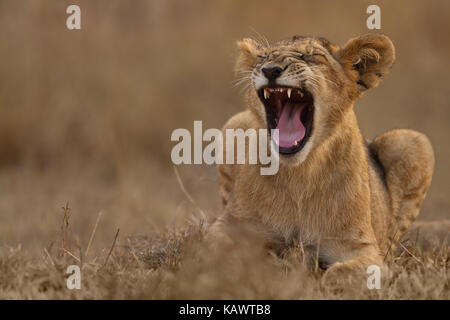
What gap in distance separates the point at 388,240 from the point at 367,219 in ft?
2.79

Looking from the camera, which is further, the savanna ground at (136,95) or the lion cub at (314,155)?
the savanna ground at (136,95)

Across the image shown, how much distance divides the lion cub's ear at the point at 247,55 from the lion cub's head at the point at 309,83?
143 mm

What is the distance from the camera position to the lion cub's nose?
5215mm

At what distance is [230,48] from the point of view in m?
15.2

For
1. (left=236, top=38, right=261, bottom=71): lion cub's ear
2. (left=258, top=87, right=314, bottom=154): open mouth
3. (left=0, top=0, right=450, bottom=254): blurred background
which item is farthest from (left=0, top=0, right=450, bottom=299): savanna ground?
(left=258, top=87, right=314, bottom=154): open mouth

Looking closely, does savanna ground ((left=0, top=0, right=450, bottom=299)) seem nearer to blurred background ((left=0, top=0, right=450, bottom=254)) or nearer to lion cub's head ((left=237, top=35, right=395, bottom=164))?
blurred background ((left=0, top=0, right=450, bottom=254))

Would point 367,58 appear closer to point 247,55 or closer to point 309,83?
point 309,83

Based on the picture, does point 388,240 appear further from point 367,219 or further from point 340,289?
point 340,289

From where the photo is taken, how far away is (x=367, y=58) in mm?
5754

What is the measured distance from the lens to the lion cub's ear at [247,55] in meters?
5.99

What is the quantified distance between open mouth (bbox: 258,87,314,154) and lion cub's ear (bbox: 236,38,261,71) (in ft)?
1.61

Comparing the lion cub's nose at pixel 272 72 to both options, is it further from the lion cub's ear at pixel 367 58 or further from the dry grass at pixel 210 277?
the dry grass at pixel 210 277

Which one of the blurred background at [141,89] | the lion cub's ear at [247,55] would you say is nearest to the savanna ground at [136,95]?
the blurred background at [141,89]
